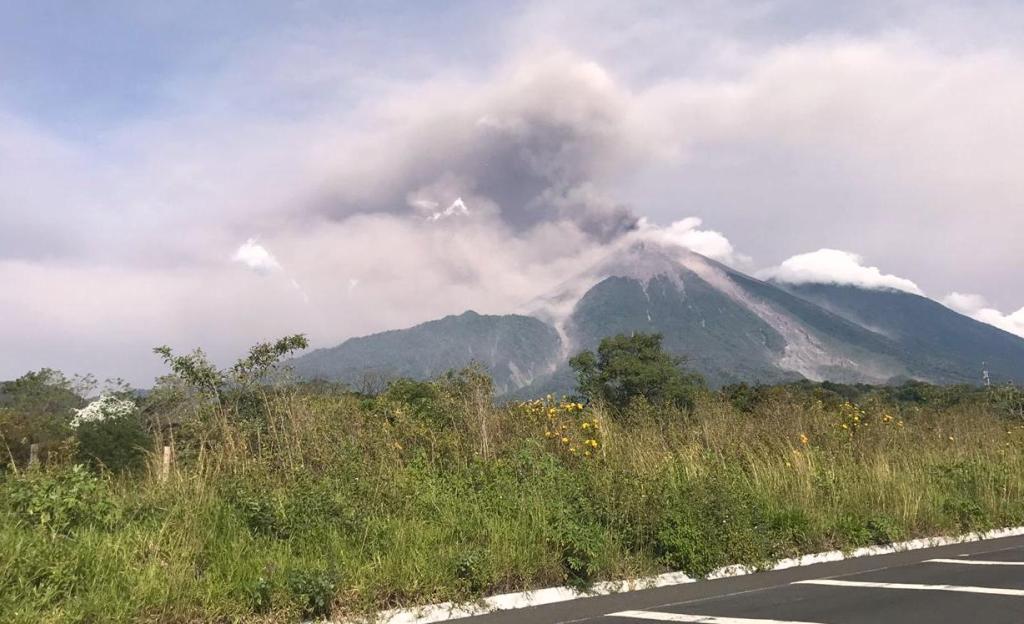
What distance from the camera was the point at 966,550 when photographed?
9.05 metres

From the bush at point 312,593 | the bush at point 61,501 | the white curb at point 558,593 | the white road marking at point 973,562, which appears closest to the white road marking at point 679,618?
the white curb at point 558,593

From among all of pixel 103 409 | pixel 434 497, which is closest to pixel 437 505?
pixel 434 497

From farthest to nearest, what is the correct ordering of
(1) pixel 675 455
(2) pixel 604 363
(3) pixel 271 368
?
(2) pixel 604 363 → (3) pixel 271 368 → (1) pixel 675 455

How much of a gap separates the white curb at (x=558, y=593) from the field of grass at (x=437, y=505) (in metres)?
0.12

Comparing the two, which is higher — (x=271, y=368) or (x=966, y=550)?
(x=271, y=368)

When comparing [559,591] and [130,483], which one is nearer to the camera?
[559,591]

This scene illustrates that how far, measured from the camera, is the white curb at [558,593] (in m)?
5.83

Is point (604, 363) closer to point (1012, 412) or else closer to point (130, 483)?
point (1012, 412)

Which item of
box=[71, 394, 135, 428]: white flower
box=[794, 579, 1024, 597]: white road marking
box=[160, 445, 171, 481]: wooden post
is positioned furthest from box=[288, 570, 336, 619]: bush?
box=[71, 394, 135, 428]: white flower

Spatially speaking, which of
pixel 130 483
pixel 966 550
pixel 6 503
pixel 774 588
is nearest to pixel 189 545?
pixel 6 503

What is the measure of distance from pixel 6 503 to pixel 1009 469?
550 inches

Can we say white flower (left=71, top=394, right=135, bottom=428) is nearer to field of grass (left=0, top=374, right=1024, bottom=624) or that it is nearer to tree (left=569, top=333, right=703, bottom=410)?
field of grass (left=0, top=374, right=1024, bottom=624)

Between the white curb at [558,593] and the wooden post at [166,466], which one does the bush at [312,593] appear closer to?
the white curb at [558,593]

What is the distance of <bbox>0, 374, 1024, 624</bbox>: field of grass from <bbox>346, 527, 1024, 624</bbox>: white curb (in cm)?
12
